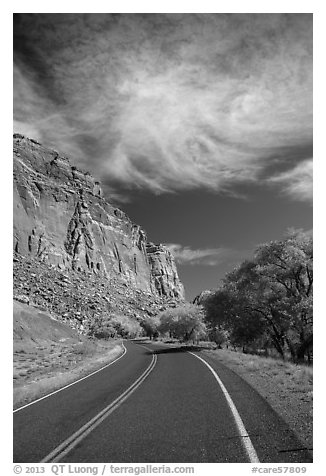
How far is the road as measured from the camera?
21.3 ft

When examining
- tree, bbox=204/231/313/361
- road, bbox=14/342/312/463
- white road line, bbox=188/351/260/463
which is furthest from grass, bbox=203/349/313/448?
tree, bbox=204/231/313/361

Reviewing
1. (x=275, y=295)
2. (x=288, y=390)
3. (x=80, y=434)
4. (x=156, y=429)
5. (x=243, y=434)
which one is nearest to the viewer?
(x=243, y=434)

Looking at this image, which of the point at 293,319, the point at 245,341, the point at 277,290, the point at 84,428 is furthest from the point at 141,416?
the point at 245,341

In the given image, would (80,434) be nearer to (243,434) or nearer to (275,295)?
(243,434)

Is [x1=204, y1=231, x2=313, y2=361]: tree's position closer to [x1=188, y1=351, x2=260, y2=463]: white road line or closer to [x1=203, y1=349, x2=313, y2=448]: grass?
[x1=203, y1=349, x2=313, y2=448]: grass

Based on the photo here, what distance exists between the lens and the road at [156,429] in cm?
649

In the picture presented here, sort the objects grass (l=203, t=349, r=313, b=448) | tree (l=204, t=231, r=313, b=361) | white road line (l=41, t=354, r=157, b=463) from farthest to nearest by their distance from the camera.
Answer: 1. tree (l=204, t=231, r=313, b=361)
2. grass (l=203, t=349, r=313, b=448)
3. white road line (l=41, t=354, r=157, b=463)

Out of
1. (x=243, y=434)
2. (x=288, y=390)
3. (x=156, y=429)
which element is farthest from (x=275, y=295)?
(x=156, y=429)

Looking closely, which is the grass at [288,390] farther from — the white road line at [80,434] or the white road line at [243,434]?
the white road line at [80,434]

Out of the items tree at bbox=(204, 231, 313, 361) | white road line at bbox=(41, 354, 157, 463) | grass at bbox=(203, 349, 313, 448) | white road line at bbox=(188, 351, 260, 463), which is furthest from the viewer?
tree at bbox=(204, 231, 313, 361)

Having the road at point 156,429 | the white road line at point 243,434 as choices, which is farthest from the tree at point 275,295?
the white road line at point 243,434

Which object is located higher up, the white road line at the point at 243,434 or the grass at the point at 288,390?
the white road line at the point at 243,434

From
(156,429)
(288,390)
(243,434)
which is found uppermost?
(243,434)

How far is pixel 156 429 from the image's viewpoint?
8.00m
